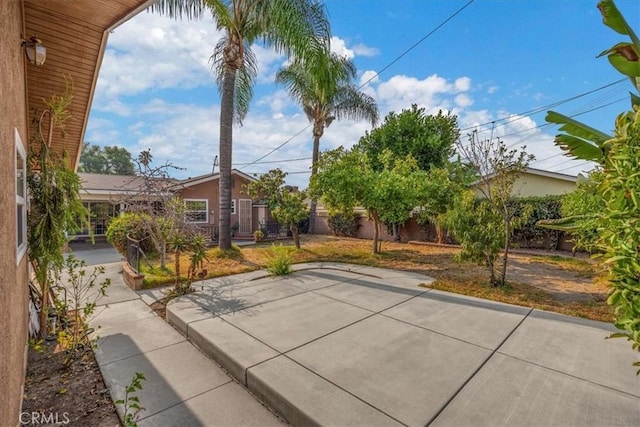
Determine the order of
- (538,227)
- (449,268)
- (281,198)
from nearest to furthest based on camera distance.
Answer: (449,268) → (538,227) → (281,198)

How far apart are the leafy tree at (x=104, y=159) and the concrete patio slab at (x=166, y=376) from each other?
42406 mm

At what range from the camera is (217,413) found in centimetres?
262

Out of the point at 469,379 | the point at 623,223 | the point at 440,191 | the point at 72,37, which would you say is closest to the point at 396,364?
the point at 469,379

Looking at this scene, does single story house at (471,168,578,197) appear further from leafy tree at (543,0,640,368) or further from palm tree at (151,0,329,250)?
leafy tree at (543,0,640,368)

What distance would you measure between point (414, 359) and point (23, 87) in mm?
6058

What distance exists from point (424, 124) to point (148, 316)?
17489mm

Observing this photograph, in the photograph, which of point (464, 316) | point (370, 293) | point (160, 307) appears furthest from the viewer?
point (370, 293)

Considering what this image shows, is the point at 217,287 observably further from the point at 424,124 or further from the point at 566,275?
the point at 424,124

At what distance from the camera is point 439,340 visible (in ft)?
12.3

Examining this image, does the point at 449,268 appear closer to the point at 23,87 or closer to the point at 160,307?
the point at 160,307

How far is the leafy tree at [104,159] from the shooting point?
126 feet

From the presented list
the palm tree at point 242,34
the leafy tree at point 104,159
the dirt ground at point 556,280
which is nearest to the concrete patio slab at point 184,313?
the palm tree at point 242,34

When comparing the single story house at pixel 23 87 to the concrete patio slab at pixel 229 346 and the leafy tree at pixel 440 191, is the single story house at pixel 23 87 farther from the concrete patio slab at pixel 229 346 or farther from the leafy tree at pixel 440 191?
the leafy tree at pixel 440 191

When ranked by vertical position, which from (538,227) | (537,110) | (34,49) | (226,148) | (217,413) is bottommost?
(217,413)
